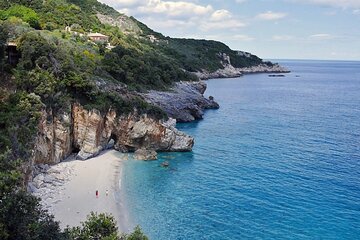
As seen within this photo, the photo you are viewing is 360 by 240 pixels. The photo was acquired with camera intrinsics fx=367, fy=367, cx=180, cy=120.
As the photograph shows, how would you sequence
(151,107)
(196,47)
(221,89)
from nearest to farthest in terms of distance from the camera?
(151,107), (221,89), (196,47)

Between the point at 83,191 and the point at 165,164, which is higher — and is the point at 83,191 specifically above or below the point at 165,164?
below

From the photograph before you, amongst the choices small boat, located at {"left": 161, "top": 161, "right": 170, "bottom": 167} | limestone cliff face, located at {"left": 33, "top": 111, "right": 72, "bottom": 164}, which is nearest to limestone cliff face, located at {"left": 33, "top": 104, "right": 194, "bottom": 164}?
limestone cliff face, located at {"left": 33, "top": 111, "right": 72, "bottom": 164}

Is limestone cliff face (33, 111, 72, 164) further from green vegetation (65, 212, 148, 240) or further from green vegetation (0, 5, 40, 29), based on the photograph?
green vegetation (0, 5, 40, 29)

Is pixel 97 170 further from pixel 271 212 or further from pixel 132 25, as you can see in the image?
pixel 132 25

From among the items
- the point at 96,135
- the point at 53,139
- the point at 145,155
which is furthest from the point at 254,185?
the point at 53,139

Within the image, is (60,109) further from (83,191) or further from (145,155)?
(145,155)

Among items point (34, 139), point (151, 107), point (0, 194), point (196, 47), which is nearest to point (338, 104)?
point (151, 107)
